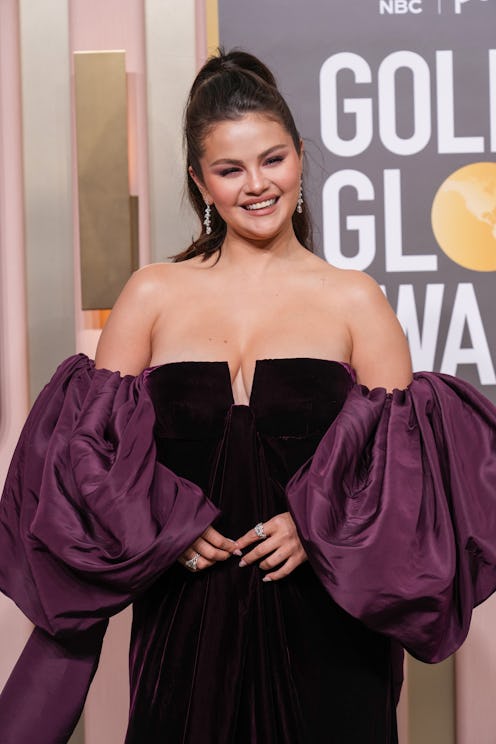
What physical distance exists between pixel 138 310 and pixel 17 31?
3.34 feet

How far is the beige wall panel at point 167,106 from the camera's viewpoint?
7.82 ft

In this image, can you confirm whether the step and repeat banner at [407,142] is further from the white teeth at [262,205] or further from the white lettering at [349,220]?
the white teeth at [262,205]

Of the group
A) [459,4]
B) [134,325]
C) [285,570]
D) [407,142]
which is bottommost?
[285,570]

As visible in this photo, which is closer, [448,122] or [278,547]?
[278,547]

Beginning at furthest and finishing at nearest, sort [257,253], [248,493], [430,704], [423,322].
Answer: [430,704], [423,322], [257,253], [248,493]

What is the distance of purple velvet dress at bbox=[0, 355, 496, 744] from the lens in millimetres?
1535

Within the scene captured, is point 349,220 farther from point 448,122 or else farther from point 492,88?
point 492,88

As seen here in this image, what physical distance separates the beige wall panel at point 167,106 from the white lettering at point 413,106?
44cm

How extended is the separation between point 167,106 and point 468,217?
74cm

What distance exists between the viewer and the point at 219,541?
1600mm

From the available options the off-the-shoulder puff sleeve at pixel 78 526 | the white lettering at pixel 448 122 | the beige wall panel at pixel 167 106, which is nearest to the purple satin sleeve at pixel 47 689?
the off-the-shoulder puff sleeve at pixel 78 526

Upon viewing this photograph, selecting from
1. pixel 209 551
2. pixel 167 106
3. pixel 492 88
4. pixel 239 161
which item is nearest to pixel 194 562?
pixel 209 551

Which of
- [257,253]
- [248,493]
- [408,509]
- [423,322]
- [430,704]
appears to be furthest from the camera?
[430,704]

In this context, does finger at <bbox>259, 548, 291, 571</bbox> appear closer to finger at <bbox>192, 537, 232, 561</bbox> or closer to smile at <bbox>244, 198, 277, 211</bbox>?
finger at <bbox>192, 537, 232, 561</bbox>
